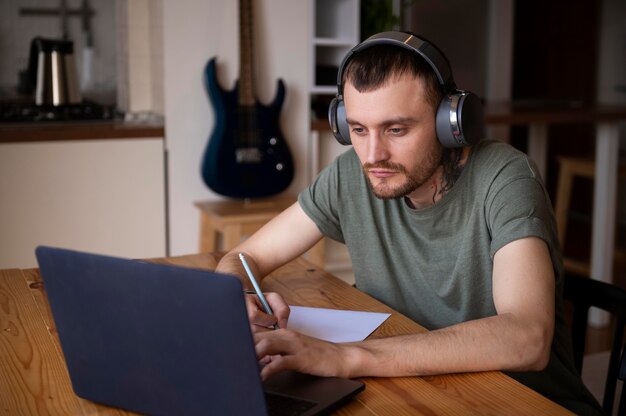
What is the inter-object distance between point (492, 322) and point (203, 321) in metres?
0.47

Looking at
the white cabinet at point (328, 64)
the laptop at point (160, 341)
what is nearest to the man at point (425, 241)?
the laptop at point (160, 341)

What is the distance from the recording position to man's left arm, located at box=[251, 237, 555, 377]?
3.54 feet

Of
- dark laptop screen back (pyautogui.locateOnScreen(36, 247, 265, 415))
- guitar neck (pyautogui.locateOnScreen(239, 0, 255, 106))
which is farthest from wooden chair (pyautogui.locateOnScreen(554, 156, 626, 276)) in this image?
dark laptop screen back (pyautogui.locateOnScreen(36, 247, 265, 415))

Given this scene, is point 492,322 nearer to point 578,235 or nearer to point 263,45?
point 263,45

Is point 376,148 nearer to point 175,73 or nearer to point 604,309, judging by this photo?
point 604,309

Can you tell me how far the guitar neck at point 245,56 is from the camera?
304 cm

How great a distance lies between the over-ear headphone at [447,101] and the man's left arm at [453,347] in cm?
29

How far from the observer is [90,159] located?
293cm

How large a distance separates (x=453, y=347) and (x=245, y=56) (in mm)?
2110

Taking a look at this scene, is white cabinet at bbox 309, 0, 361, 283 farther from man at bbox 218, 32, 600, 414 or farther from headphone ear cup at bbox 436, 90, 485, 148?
headphone ear cup at bbox 436, 90, 485, 148

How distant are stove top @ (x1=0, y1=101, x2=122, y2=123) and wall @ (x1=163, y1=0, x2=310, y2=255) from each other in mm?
324

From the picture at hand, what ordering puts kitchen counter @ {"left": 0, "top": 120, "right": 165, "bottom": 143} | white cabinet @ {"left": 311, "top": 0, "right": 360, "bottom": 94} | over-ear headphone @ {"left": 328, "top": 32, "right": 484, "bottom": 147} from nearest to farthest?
over-ear headphone @ {"left": 328, "top": 32, "right": 484, "bottom": 147}
kitchen counter @ {"left": 0, "top": 120, "right": 165, "bottom": 143}
white cabinet @ {"left": 311, "top": 0, "right": 360, "bottom": 94}

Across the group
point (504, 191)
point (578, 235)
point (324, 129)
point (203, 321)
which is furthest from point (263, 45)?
point (578, 235)

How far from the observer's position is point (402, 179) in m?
1.42
